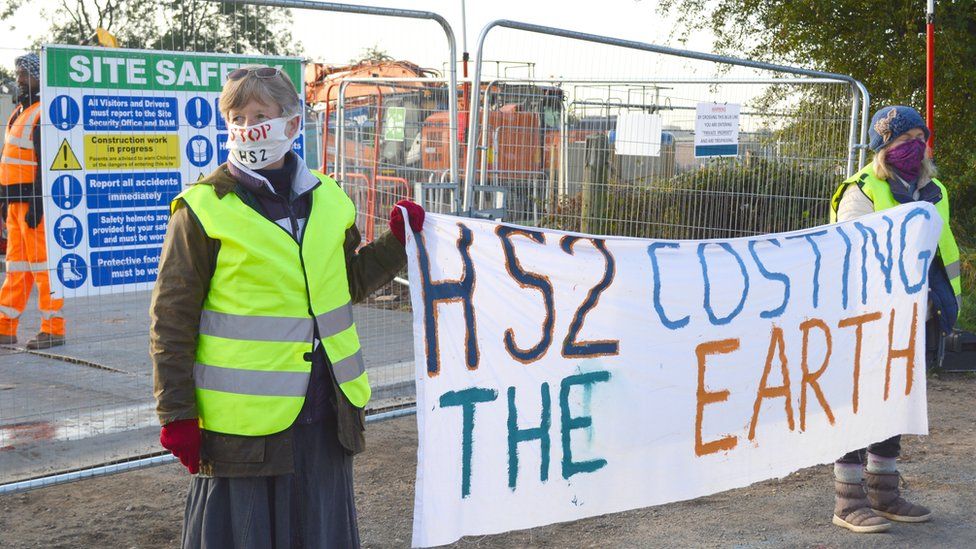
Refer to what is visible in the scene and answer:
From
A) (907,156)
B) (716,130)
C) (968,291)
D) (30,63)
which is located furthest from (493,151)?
(968,291)

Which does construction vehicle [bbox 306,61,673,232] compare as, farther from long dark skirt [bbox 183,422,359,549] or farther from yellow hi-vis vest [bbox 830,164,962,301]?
long dark skirt [bbox 183,422,359,549]

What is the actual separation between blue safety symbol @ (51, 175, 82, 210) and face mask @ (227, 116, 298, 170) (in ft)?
5.88

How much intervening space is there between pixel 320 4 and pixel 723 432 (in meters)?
2.77

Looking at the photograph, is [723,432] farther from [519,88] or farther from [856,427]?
[519,88]

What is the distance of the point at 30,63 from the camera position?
4582 mm

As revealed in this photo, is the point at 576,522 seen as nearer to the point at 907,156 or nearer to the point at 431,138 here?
the point at 907,156

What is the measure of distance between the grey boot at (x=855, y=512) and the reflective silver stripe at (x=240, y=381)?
3235mm

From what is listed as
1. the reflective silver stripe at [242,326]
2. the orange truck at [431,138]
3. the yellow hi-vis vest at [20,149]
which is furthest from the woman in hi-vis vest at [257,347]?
the orange truck at [431,138]

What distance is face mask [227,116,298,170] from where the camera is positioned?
124 inches

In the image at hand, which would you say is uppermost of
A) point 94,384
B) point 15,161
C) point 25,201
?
point 15,161

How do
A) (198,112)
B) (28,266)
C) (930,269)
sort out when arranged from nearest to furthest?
1. (198,112)
2. (930,269)
3. (28,266)

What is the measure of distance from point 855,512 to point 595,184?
3323 millimetres

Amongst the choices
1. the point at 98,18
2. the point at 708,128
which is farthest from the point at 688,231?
the point at 98,18

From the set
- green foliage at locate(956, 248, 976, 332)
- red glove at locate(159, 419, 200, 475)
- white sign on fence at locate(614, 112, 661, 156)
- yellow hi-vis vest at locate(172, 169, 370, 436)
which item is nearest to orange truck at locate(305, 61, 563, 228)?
white sign on fence at locate(614, 112, 661, 156)
